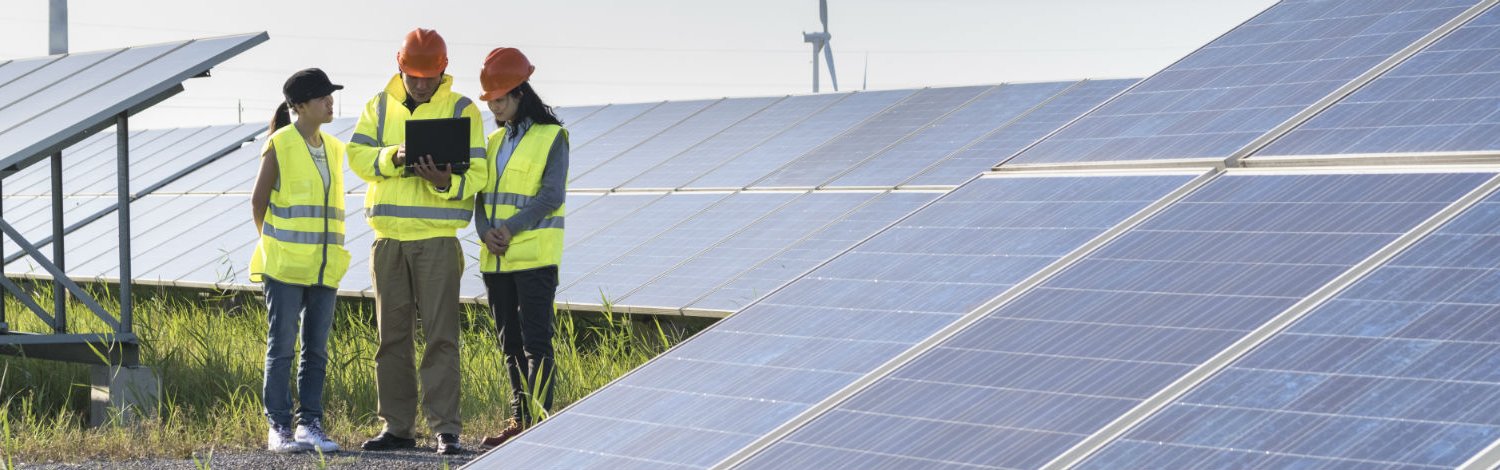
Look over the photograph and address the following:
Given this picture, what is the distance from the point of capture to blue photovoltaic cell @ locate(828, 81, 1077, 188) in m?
12.1

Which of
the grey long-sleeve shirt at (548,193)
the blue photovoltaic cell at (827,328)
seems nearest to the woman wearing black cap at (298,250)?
the grey long-sleeve shirt at (548,193)

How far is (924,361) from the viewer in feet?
12.9

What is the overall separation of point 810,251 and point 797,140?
11.3 feet

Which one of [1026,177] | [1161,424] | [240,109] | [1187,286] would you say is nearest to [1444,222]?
[1187,286]

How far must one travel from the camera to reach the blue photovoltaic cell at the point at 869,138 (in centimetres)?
1267

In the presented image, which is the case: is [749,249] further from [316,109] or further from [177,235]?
[177,235]

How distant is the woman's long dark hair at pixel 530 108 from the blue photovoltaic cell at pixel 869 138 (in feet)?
16.4

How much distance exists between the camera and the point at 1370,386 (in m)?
3.08

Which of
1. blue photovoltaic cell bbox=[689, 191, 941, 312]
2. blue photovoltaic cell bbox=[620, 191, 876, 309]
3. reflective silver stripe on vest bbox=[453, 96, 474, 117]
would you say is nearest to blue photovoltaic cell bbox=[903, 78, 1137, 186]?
blue photovoltaic cell bbox=[689, 191, 941, 312]

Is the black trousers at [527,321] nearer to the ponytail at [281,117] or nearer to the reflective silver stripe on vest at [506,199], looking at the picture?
the reflective silver stripe on vest at [506,199]

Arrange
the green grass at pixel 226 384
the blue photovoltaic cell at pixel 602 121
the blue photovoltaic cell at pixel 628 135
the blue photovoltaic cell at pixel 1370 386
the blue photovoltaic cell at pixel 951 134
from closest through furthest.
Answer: the blue photovoltaic cell at pixel 1370 386, the green grass at pixel 226 384, the blue photovoltaic cell at pixel 951 134, the blue photovoltaic cell at pixel 628 135, the blue photovoltaic cell at pixel 602 121

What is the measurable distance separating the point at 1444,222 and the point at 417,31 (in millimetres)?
4631

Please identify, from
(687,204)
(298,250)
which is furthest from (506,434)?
(687,204)

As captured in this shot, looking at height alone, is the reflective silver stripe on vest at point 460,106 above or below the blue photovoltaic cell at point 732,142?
above
